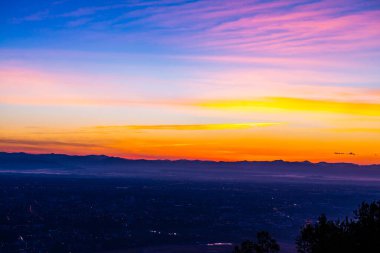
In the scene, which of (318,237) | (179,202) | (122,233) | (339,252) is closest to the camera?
(339,252)

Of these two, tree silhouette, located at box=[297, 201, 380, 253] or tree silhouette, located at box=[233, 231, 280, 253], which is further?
tree silhouette, located at box=[233, 231, 280, 253]

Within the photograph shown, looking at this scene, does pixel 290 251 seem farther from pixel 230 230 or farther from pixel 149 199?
pixel 149 199

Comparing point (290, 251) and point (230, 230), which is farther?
point (230, 230)

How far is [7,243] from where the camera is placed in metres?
87.9

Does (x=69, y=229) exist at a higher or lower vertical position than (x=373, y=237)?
lower

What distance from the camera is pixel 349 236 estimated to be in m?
29.9

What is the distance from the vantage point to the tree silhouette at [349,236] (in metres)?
28.4

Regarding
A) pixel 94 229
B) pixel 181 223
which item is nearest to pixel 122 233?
pixel 94 229

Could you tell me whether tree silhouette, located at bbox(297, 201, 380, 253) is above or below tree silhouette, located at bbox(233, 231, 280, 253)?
above

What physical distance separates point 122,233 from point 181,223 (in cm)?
2108

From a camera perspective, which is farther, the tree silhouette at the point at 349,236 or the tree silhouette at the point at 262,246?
the tree silhouette at the point at 262,246

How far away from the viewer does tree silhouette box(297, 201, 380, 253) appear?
2836 cm

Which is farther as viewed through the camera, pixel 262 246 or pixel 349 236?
pixel 262 246

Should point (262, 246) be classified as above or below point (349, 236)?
below
